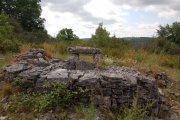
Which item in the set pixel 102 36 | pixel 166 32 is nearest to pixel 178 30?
pixel 166 32

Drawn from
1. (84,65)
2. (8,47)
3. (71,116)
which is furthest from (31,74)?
(8,47)

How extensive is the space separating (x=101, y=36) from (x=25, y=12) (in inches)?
676

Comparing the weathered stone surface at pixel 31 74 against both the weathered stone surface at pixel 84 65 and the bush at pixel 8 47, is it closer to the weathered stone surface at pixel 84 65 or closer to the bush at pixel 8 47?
the weathered stone surface at pixel 84 65

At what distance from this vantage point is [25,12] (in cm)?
3109

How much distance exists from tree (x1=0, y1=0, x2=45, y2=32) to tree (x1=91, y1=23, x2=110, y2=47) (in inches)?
573

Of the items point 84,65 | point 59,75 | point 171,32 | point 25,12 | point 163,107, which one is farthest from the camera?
point 171,32

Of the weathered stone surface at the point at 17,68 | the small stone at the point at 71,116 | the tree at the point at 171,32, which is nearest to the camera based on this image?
the small stone at the point at 71,116

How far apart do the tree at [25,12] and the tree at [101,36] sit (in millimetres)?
14557

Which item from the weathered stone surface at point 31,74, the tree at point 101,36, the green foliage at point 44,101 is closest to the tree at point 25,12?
the tree at point 101,36

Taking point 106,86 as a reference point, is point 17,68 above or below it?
above

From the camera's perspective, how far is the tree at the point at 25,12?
3108 cm

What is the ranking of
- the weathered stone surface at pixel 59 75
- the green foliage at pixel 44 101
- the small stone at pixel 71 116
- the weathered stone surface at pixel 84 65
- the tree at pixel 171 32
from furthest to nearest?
the tree at pixel 171 32 → the weathered stone surface at pixel 84 65 → the weathered stone surface at pixel 59 75 → the green foliage at pixel 44 101 → the small stone at pixel 71 116

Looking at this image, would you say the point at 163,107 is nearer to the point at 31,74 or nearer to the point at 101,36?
the point at 31,74

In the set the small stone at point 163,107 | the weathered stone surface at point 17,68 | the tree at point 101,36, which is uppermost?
the tree at point 101,36
